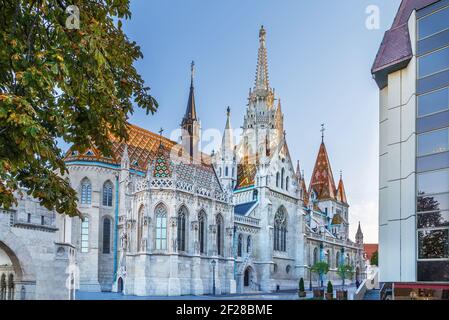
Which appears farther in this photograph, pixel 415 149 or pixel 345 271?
pixel 345 271

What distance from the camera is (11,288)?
40.1 feet

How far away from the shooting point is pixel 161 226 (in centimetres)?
2116

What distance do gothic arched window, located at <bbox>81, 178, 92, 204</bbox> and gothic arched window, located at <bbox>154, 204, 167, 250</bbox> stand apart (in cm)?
775

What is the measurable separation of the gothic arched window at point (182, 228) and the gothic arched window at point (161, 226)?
0.69m

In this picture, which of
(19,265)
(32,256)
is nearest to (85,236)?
(32,256)

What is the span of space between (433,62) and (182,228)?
13.4m

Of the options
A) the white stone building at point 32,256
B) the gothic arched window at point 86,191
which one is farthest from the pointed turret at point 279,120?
the white stone building at point 32,256

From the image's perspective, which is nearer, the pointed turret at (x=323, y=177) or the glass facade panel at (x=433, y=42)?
→ the glass facade panel at (x=433, y=42)

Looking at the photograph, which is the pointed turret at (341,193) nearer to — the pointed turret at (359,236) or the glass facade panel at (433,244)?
the pointed turret at (359,236)

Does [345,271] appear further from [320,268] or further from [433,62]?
[433,62]

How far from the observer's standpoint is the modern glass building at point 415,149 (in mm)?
10992

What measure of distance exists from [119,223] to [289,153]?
226 inches
